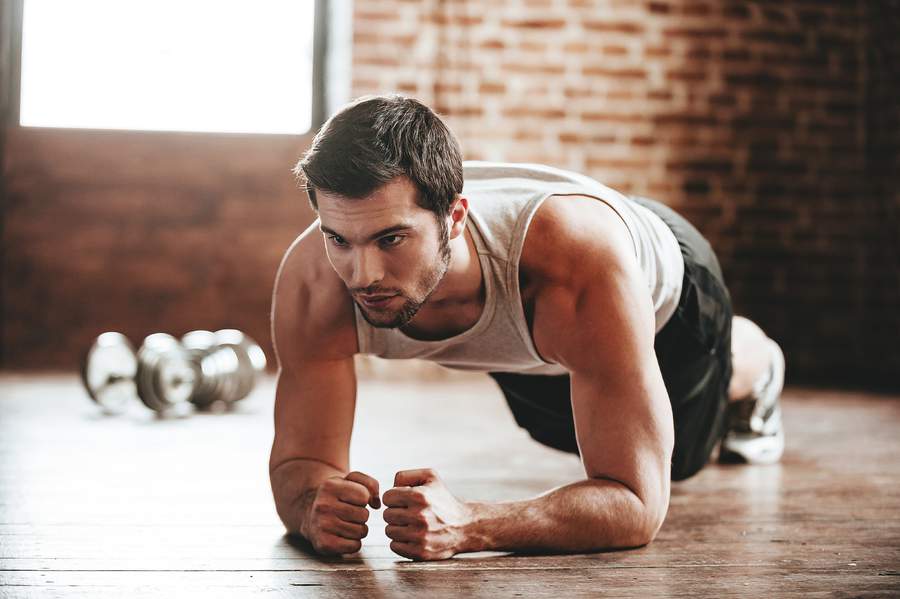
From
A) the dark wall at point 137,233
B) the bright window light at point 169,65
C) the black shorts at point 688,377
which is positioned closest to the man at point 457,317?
the black shorts at point 688,377

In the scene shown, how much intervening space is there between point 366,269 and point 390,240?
0.05 meters

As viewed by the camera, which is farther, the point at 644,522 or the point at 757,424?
the point at 757,424

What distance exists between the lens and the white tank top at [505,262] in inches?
55.5

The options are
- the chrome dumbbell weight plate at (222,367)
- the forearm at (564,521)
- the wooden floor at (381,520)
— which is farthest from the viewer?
the chrome dumbbell weight plate at (222,367)

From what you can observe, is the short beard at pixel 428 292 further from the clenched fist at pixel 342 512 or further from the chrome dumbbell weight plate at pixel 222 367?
the chrome dumbbell weight plate at pixel 222 367

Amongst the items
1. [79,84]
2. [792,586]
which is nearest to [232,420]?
[792,586]

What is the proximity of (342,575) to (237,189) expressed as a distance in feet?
11.1

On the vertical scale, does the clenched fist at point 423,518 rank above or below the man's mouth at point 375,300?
below

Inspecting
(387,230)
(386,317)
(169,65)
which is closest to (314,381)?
(386,317)

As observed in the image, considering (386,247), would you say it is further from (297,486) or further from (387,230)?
(297,486)

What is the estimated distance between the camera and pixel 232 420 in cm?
283

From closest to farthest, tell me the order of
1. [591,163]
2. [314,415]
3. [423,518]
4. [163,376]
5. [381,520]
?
[423,518]
[314,415]
[381,520]
[163,376]
[591,163]

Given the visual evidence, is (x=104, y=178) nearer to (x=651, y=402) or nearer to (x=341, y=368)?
(x=341, y=368)

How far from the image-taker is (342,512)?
4.15 feet
